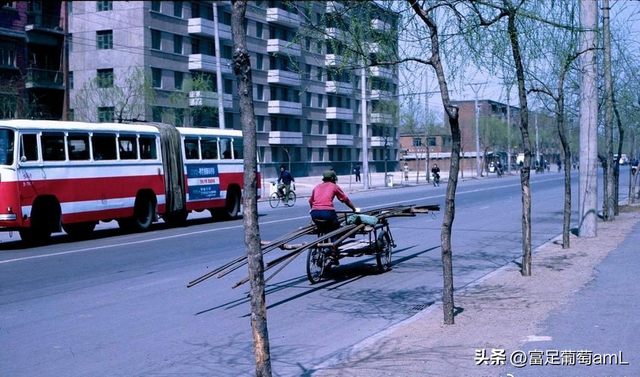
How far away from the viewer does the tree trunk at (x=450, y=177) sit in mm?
8367

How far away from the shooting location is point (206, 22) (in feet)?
187

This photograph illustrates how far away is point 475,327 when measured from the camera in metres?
8.16

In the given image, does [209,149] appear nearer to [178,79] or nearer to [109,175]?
[109,175]

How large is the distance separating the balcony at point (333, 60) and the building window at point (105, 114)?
3377cm

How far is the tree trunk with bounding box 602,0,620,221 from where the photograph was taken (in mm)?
19391

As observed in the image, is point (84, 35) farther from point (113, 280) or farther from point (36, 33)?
point (113, 280)

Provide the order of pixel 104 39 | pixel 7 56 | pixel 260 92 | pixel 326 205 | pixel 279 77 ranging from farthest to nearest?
pixel 279 77 → pixel 260 92 → pixel 104 39 → pixel 7 56 → pixel 326 205

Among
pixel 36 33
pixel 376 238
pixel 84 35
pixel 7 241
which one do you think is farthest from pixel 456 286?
pixel 84 35

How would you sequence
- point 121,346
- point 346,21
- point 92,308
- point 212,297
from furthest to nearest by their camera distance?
point 212,297, point 92,308, point 346,21, point 121,346

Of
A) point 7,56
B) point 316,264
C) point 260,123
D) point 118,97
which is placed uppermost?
point 7,56

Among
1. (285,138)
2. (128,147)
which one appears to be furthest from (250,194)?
(285,138)

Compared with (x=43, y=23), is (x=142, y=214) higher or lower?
lower

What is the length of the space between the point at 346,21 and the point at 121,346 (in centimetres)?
459

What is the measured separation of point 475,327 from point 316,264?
402cm
